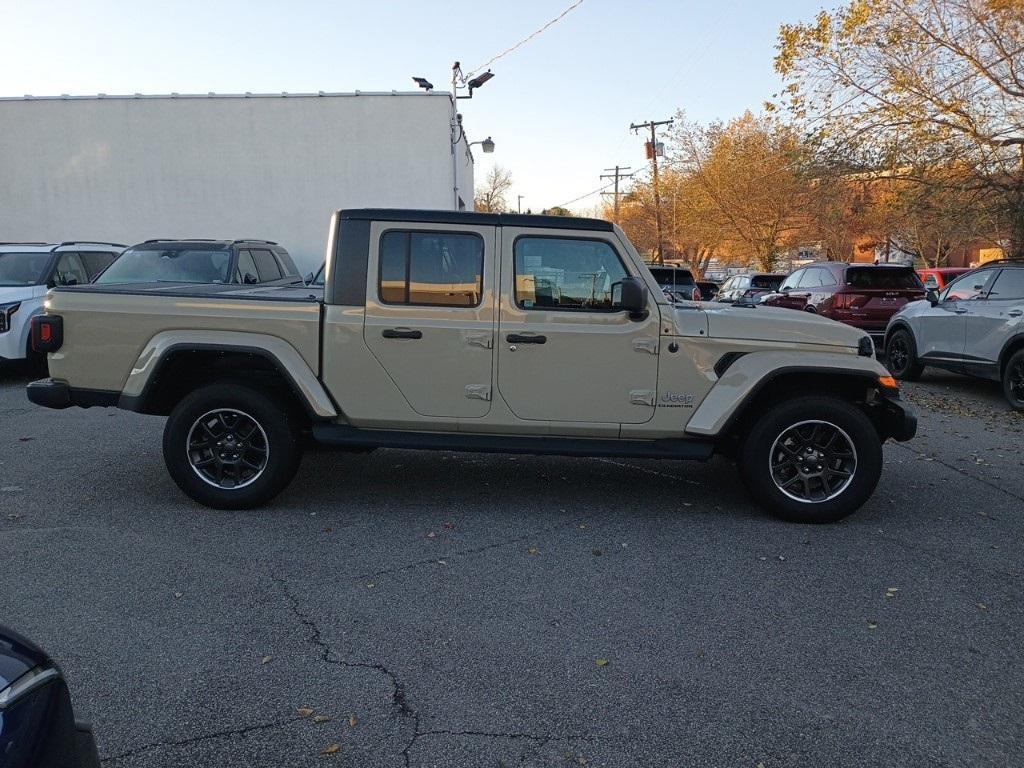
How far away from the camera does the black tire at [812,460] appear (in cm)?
493

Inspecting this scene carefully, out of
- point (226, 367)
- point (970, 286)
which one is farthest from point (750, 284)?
point (226, 367)

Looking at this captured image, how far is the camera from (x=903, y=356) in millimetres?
11578

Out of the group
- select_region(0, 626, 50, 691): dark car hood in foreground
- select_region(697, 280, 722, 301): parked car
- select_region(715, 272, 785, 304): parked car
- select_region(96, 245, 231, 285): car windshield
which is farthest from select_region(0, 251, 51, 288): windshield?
select_region(715, 272, 785, 304): parked car

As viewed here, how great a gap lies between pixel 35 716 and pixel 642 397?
3879 millimetres

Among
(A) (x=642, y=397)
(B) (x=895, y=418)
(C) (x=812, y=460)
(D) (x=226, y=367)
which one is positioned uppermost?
(D) (x=226, y=367)

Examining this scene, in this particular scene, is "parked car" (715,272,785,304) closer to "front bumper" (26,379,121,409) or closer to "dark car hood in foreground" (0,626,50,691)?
"front bumper" (26,379,121,409)

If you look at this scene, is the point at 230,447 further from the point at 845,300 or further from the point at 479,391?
the point at 845,300

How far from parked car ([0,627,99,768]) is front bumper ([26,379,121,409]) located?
361cm

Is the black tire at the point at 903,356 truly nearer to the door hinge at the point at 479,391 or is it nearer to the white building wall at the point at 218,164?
the door hinge at the point at 479,391

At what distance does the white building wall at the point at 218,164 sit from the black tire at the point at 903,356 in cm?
1126

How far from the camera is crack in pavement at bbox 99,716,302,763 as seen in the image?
8.66ft

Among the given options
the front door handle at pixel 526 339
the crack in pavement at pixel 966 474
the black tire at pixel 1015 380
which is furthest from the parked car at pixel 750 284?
the front door handle at pixel 526 339

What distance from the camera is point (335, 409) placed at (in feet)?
16.6

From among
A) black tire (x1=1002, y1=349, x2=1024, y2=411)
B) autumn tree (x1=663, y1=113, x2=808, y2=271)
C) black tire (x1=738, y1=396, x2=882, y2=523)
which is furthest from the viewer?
autumn tree (x1=663, y1=113, x2=808, y2=271)
